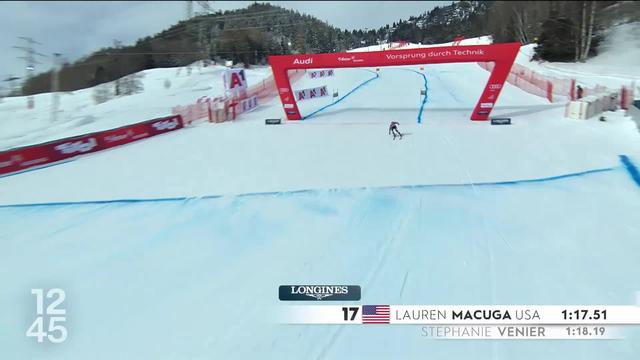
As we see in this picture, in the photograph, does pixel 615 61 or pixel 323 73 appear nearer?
pixel 615 61

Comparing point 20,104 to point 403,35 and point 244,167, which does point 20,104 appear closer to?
point 244,167

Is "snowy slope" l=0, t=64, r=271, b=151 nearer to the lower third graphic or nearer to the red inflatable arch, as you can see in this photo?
the red inflatable arch

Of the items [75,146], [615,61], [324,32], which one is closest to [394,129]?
[615,61]

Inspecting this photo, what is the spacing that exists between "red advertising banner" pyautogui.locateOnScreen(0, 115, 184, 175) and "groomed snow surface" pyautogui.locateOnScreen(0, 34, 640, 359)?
16.3 inches

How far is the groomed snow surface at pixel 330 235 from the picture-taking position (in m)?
2.77

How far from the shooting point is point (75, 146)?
1027 cm

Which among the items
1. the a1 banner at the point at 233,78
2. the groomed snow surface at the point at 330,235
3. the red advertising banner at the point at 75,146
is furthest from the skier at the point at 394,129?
the red advertising banner at the point at 75,146

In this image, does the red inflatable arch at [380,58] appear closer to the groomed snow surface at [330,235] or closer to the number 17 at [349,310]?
the groomed snow surface at [330,235]

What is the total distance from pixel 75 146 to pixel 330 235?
8.58m

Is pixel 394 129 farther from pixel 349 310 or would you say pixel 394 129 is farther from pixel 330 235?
pixel 349 310

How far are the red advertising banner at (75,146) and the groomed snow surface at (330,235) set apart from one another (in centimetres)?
41

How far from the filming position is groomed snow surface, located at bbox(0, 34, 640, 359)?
9.07ft

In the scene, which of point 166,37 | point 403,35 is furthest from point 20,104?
point 403,35

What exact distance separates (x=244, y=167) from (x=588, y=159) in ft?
21.6
